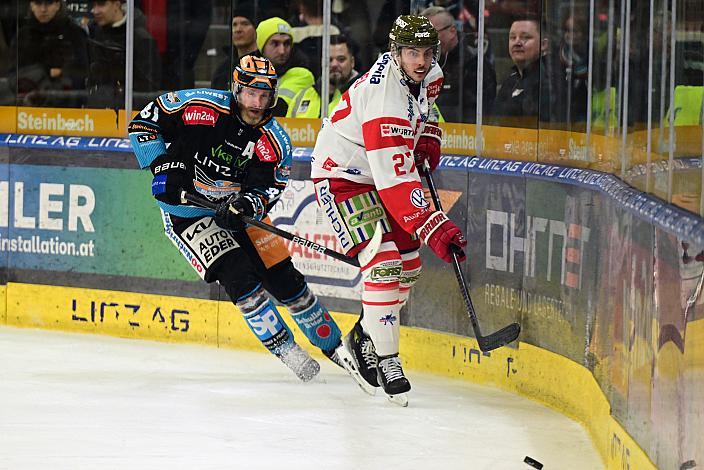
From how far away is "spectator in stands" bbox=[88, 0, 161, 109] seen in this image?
23.8 feet

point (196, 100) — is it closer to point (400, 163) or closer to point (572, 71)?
point (400, 163)

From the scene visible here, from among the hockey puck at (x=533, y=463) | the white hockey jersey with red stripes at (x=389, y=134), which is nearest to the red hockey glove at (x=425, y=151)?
the white hockey jersey with red stripes at (x=389, y=134)

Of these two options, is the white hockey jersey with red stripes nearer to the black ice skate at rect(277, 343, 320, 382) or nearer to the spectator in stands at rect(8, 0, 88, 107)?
the black ice skate at rect(277, 343, 320, 382)

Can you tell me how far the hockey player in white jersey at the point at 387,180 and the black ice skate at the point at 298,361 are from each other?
165 mm

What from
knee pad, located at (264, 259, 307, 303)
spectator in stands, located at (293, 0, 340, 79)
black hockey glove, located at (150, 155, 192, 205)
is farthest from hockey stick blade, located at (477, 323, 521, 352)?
spectator in stands, located at (293, 0, 340, 79)

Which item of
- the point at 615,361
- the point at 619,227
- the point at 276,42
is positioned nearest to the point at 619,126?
the point at 619,227

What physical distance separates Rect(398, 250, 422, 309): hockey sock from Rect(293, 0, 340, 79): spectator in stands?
1495 millimetres

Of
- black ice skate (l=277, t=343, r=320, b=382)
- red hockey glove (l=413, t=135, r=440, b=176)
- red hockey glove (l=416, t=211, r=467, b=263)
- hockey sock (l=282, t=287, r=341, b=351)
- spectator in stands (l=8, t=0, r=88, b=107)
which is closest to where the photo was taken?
red hockey glove (l=416, t=211, r=467, b=263)

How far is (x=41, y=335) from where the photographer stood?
712 centimetres

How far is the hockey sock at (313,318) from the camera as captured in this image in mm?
5973

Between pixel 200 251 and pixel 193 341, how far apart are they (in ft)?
3.78

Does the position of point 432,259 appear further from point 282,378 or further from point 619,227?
point 619,227

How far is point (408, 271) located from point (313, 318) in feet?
1.79

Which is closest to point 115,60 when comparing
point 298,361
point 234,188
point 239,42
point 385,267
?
point 239,42
